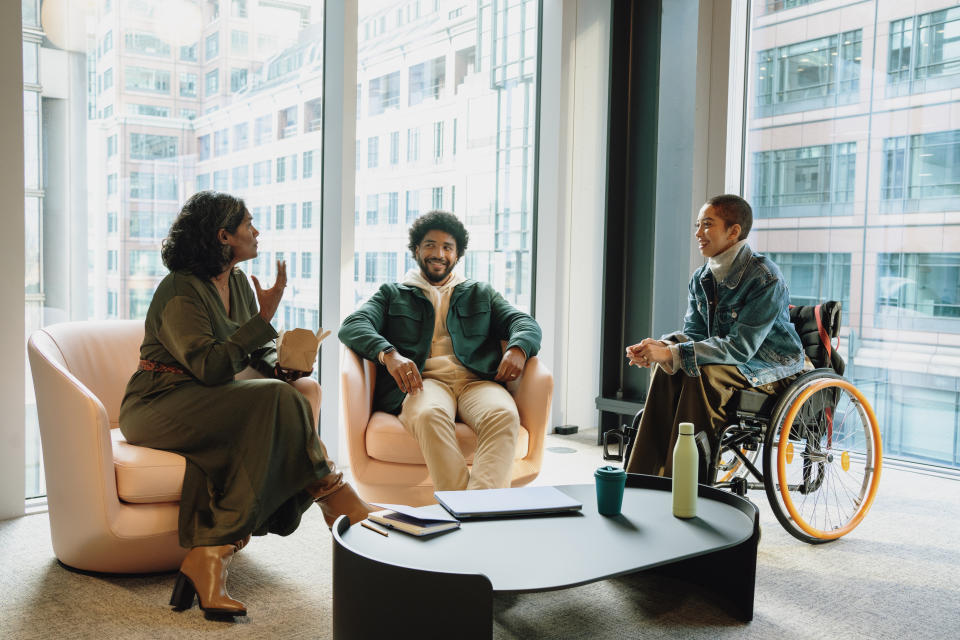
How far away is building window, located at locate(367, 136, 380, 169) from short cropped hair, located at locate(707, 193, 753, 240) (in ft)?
5.66

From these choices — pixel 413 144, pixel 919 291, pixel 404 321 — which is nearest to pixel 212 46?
pixel 413 144

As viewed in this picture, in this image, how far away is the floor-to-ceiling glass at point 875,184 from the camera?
12.2 ft

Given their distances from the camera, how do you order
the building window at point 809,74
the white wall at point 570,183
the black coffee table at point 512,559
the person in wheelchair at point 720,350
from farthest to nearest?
the white wall at point 570,183
the building window at point 809,74
the person in wheelchair at point 720,350
the black coffee table at point 512,559

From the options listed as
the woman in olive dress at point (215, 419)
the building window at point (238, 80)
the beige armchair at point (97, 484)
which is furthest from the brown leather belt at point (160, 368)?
the building window at point (238, 80)

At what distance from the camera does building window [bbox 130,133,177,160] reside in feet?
10.6

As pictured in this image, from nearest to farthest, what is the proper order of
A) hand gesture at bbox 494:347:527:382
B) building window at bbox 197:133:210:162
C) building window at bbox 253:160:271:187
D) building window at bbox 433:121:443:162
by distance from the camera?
hand gesture at bbox 494:347:527:382 < building window at bbox 197:133:210:162 < building window at bbox 253:160:271:187 < building window at bbox 433:121:443:162

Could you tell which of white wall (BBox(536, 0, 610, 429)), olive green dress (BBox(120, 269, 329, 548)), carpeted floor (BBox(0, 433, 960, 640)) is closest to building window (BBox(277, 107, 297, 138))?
olive green dress (BBox(120, 269, 329, 548))

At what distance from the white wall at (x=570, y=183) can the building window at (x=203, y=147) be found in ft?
6.20

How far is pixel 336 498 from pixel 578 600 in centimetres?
76

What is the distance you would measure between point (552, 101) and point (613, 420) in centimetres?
176

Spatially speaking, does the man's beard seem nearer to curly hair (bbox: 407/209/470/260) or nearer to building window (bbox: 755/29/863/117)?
curly hair (bbox: 407/209/470/260)

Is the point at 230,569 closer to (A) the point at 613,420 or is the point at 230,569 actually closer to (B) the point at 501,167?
(A) the point at 613,420

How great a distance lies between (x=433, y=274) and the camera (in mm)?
3279

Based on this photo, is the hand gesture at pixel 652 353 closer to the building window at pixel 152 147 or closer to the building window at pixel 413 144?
the building window at pixel 413 144
